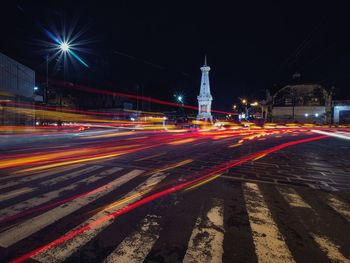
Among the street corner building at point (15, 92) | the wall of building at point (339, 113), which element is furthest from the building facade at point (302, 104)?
the street corner building at point (15, 92)

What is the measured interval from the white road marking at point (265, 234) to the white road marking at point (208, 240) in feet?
1.76

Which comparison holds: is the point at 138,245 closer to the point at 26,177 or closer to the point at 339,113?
the point at 26,177

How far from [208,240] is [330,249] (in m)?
1.74

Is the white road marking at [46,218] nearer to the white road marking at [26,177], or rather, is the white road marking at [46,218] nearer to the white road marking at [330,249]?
the white road marking at [26,177]

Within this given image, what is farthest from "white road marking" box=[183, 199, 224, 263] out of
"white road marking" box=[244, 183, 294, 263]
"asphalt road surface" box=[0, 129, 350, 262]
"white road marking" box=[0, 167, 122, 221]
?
"white road marking" box=[0, 167, 122, 221]

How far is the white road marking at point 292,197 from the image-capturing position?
515 centimetres

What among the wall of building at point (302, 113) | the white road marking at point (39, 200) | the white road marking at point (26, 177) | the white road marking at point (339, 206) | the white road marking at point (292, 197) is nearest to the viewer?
the white road marking at point (39, 200)

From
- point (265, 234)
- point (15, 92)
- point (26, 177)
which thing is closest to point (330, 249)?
point (265, 234)

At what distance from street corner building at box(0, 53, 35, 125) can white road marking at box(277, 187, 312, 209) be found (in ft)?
80.5

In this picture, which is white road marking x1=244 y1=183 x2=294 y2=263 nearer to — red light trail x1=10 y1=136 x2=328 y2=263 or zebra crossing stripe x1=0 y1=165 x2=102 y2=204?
red light trail x1=10 y1=136 x2=328 y2=263

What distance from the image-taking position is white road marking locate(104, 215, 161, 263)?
121 inches

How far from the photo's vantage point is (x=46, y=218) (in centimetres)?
424

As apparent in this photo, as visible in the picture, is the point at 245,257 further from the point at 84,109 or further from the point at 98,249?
the point at 84,109

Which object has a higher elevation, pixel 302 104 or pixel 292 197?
pixel 302 104
